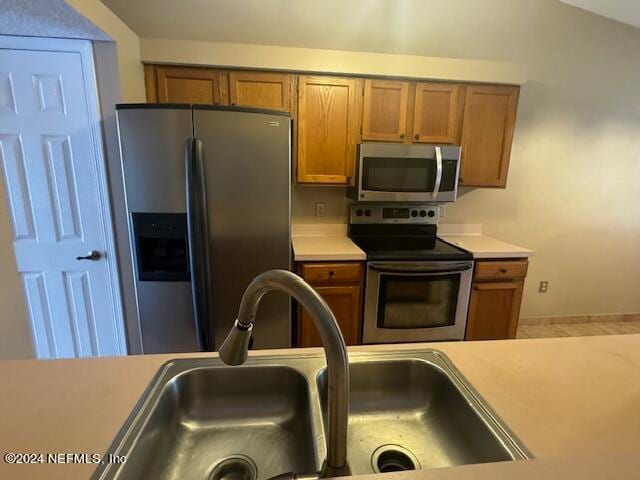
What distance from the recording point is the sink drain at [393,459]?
80 centimetres

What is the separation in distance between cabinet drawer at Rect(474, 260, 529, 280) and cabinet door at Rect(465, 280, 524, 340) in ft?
0.18

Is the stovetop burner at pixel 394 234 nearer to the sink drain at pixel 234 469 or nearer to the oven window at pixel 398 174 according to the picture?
the oven window at pixel 398 174

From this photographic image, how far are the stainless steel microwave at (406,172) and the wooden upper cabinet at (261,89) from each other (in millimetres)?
654

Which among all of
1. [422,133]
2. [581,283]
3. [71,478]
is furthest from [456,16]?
[71,478]

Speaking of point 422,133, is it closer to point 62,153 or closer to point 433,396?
point 433,396

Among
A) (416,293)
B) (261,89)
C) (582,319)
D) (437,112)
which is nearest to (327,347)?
(416,293)

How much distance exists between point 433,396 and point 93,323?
2168 millimetres

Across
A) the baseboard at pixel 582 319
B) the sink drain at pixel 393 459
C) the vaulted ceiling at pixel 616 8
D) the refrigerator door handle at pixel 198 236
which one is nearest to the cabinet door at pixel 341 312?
the refrigerator door handle at pixel 198 236

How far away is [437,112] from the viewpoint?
95.7 inches

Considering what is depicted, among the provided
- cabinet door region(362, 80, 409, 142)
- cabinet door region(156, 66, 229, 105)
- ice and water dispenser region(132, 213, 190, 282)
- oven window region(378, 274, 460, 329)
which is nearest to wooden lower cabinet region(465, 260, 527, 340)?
oven window region(378, 274, 460, 329)

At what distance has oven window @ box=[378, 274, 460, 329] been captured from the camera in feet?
7.40

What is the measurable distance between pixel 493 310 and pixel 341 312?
1.17 m

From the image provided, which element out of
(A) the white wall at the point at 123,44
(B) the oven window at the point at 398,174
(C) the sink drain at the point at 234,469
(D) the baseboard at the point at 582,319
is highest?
(A) the white wall at the point at 123,44

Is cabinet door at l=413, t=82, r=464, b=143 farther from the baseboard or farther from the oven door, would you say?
the baseboard
